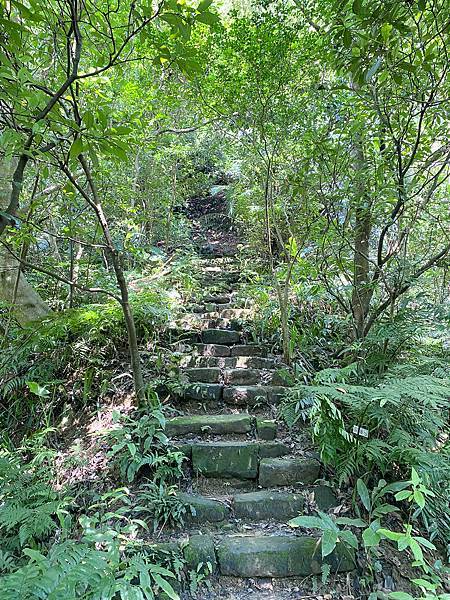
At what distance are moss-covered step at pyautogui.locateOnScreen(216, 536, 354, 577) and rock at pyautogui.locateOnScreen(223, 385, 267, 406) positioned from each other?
1221mm

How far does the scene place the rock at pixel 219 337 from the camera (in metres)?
4.05

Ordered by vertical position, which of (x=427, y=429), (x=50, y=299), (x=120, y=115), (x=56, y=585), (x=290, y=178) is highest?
(x=120, y=115)

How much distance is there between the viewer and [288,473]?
2.51 meters

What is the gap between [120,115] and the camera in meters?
2.87

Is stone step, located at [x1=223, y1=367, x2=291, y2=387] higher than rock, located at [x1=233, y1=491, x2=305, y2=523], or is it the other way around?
stone step, located at [x1=223, y1=367, x2=291, y2=387]

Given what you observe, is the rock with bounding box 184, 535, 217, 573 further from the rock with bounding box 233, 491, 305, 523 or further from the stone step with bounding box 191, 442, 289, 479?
Result: the stone step with bounding box 191, 442, 289, 479

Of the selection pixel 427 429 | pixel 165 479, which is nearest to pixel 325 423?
pixel 427 429

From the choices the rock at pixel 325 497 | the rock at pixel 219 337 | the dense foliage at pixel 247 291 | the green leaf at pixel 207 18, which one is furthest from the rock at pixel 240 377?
the green leaf at pixel 207 18

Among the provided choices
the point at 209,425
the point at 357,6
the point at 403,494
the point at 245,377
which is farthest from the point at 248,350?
the point at 357,6

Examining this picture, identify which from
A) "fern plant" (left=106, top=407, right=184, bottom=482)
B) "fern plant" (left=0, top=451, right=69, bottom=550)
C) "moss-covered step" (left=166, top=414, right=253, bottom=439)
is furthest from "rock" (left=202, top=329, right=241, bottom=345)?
"fern plant" (left=0, top=451, right=69, bottom=550)

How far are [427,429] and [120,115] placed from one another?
3.17 metres

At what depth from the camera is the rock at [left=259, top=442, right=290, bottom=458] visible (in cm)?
266

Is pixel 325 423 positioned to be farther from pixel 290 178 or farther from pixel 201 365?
pixel 290 178

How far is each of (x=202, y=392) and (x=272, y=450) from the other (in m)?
0.81
